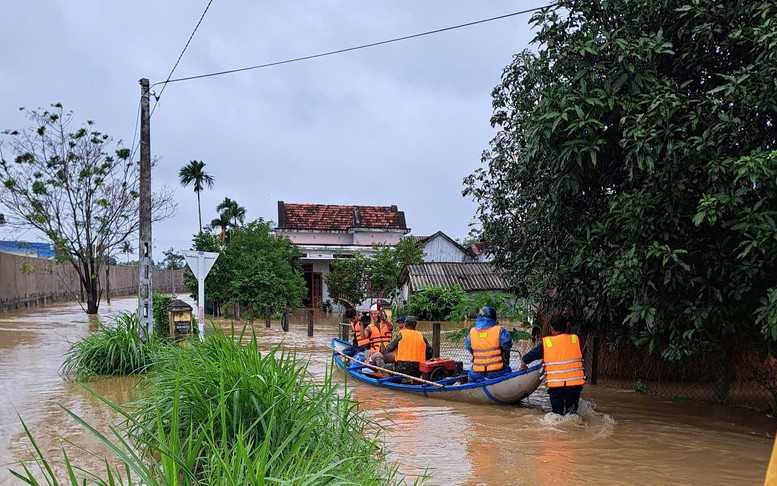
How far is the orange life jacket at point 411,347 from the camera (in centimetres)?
1184

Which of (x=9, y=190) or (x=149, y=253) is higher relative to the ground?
(x=9, y=190)

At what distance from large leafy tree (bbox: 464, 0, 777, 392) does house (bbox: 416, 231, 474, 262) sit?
27.8 meters

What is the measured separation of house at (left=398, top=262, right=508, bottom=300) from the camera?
28.4 meters

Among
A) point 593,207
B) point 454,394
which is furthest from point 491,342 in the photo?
point 593,207

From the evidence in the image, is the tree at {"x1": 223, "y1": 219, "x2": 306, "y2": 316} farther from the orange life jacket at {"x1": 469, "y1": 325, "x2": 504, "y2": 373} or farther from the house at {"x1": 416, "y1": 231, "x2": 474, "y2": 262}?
the orange life jacket at {"x1": 469, "y1": 325, "x2": 504, "y2": 373}

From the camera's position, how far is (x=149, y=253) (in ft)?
42.3

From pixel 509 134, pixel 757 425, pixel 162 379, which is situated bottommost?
pixel 757 425

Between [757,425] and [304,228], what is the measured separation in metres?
30.5

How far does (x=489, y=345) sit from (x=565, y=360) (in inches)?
64.4

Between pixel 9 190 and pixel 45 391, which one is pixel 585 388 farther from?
pixel 9 190

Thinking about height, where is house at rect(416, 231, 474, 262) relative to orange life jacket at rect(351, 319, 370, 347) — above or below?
above

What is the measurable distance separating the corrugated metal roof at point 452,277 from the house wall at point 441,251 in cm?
791

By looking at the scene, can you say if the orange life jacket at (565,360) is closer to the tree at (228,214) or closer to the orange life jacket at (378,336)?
the orange life jacket at (378,336)

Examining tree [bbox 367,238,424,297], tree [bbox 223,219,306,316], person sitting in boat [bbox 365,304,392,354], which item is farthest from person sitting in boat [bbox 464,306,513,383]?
tree [bbox 367,238,424,297]
